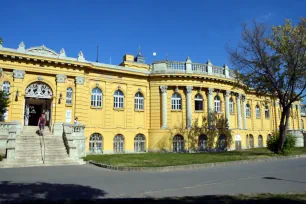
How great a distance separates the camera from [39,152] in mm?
16859

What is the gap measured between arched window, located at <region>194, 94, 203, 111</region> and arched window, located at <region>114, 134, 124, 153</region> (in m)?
8.77

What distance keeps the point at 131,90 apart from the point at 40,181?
1766 centimetres

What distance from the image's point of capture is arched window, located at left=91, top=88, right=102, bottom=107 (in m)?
25.4

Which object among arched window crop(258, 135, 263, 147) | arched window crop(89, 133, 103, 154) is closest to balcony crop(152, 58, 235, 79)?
arched window crop(89, 133, 103, 154)

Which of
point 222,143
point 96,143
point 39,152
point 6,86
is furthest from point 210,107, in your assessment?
point 6,86

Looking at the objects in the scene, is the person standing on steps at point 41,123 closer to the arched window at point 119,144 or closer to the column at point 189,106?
the arched window at point 119,144

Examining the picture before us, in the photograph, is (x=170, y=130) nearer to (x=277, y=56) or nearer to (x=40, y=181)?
(x=277, y=56)

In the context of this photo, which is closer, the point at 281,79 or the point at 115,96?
the point at 281,79

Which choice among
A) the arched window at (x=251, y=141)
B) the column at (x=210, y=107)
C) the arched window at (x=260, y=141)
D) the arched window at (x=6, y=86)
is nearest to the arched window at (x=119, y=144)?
the column at (x=210, y=107)

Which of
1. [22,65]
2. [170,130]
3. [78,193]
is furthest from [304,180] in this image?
[22,65]

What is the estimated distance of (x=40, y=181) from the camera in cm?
1020

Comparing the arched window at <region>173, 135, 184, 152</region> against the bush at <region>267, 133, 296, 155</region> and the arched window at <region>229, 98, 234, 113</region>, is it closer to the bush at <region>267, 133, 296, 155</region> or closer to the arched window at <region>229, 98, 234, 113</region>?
the bush at <region>267, 133, 296, 155</region>

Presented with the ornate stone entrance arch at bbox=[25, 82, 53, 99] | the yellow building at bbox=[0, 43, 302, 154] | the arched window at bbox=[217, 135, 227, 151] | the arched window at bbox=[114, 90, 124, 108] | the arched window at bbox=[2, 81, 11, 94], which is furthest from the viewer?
the arched window at bbox=[217, 135, 227, 151]

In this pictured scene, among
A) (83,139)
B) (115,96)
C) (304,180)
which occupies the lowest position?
(304,180)
